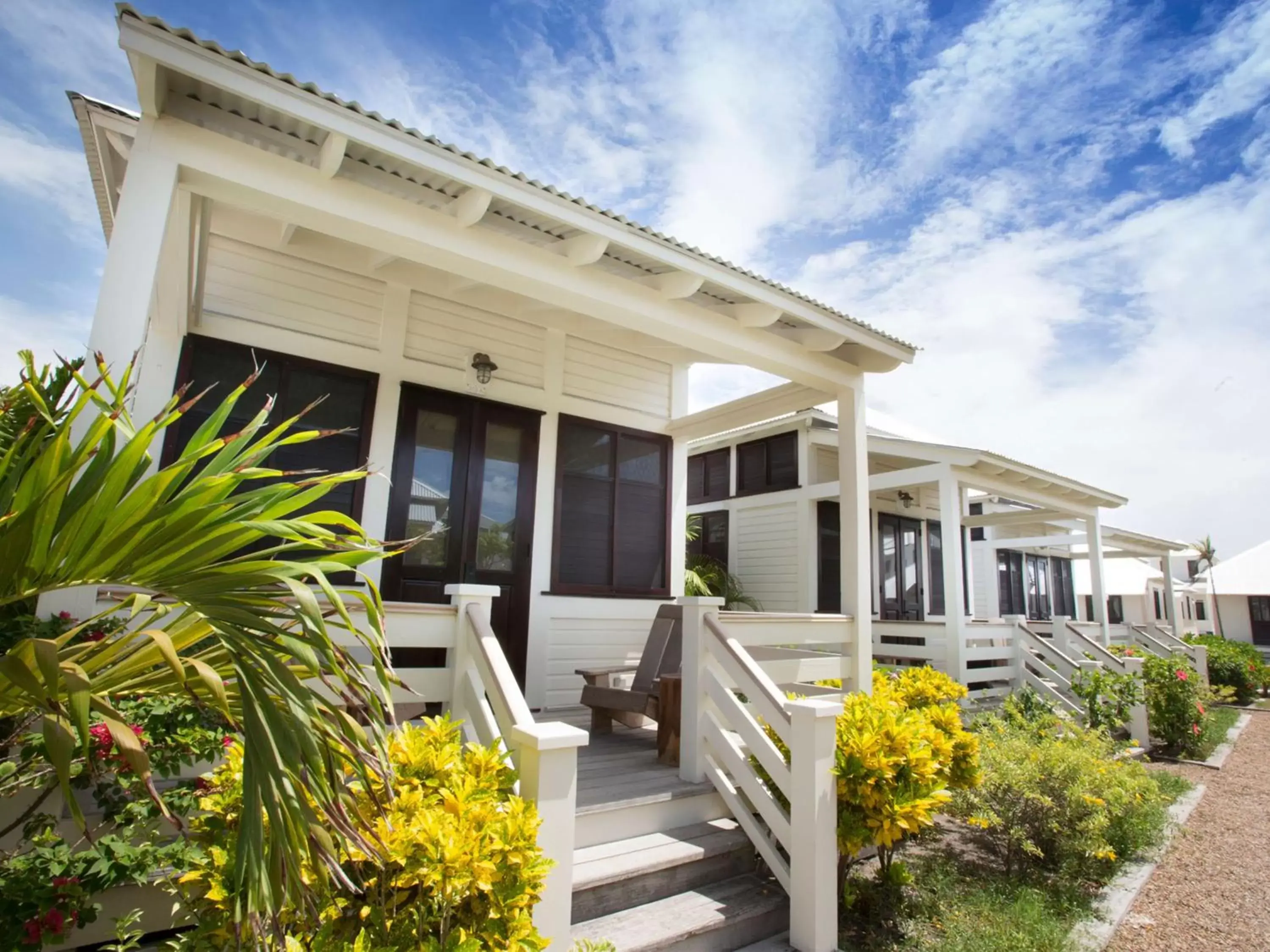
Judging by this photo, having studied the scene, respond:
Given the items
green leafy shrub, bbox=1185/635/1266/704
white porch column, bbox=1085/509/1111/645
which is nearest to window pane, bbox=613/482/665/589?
white porch column, bbox=1085/509/1111/645

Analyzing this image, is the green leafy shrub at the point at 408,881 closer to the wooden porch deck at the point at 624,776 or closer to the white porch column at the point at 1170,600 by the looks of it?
the wooden porch deck at the point at 624,776

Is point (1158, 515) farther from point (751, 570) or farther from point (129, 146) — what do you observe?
point (129, 146)

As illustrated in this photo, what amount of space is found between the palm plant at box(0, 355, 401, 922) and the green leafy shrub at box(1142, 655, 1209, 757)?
1006 centimetres

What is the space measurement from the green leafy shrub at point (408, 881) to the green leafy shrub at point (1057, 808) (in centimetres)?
328

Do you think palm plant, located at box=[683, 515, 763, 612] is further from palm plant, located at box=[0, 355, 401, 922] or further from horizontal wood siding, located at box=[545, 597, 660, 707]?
palm plant, located at box=[0, 355, 401, 922]

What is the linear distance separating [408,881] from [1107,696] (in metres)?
8.46

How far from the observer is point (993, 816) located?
174 inches

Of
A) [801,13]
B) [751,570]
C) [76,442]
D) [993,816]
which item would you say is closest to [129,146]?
[76,442]

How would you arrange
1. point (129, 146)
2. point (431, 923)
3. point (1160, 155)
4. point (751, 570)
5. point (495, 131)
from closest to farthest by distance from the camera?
point (431, 923)
point (129, 146)
point (495, 131)
point (1160, 155)
point (751, 570)

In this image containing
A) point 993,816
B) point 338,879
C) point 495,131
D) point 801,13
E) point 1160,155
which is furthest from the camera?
point 1160,155

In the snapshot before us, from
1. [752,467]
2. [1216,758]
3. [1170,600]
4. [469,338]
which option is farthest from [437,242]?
[1170,600]

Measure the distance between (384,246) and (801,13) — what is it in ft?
14.5

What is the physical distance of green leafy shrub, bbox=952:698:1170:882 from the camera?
4.38m

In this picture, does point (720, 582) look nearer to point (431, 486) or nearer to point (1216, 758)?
point (431, 486)
